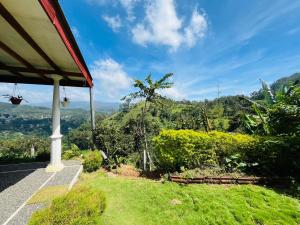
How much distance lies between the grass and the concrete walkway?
0.17 m

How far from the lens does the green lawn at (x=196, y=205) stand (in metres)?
4.68

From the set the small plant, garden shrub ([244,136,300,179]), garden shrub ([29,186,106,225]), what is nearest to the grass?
garden shrub ([29,186,106,225])

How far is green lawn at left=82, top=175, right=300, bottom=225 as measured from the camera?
15.3 ft

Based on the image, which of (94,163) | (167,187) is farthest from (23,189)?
(167,187)

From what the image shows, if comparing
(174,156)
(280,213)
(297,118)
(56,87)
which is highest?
(56,87)

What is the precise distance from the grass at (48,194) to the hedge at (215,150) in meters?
4.04

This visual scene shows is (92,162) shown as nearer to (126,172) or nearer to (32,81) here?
(126,172)

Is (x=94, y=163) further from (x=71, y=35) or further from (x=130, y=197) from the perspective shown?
(x=71, y=35)

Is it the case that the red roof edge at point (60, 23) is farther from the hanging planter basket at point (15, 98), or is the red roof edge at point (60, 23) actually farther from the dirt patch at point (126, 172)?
the dirt patch at point (126, 172)

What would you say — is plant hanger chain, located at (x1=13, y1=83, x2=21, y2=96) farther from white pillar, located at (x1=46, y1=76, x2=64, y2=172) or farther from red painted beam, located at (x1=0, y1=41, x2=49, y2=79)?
red painted beam, located at (x1=0, y1=41, x2=49, y2=79)

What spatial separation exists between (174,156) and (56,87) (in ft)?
19.4

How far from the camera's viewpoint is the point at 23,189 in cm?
624

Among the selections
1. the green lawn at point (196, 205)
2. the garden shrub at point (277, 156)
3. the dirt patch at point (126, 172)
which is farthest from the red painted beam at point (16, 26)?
the garden shrub at point (277, 156)

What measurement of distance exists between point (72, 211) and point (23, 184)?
4.65 metres
